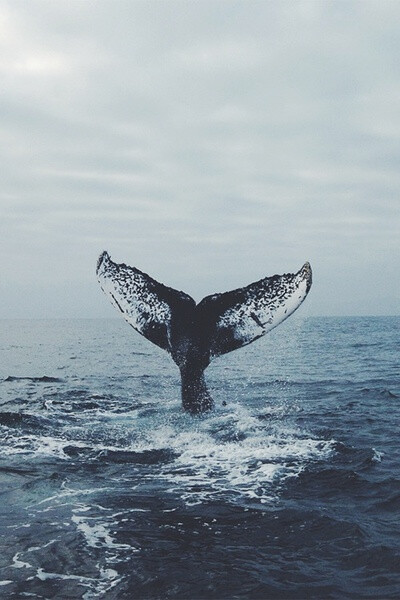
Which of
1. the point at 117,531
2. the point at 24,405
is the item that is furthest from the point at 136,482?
the point at 24,405

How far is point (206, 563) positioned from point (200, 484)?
7.37ft

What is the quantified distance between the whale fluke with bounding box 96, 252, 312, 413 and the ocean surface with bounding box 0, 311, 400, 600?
176cm

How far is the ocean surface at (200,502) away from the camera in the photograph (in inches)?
199

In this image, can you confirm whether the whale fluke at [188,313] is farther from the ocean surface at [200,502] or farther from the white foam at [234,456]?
the ocean surface at [200,502]

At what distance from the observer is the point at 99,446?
953cm

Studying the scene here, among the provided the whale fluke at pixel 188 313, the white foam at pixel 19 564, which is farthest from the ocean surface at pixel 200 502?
the whale fluke at pixel 188 313

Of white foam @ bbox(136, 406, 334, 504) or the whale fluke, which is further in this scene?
the whale fluke

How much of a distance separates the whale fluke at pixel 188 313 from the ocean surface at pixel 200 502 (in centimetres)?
176

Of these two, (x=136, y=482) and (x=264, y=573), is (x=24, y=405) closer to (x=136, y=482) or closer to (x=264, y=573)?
(x=136, y=482)

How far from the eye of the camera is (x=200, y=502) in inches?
272

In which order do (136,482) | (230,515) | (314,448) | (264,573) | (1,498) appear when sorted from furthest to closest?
1. (314,448)
2. (136,482)
3. (1,498)
4. (230,515)
5. (264,573)

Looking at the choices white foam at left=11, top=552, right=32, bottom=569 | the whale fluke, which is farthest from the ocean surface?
the whale fluke

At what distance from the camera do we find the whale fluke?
27.8ft

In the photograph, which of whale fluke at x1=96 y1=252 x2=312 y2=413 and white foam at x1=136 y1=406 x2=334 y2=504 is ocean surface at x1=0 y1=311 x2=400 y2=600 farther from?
whale fluke at x1=96 y1=252 x2=312 y2=413
